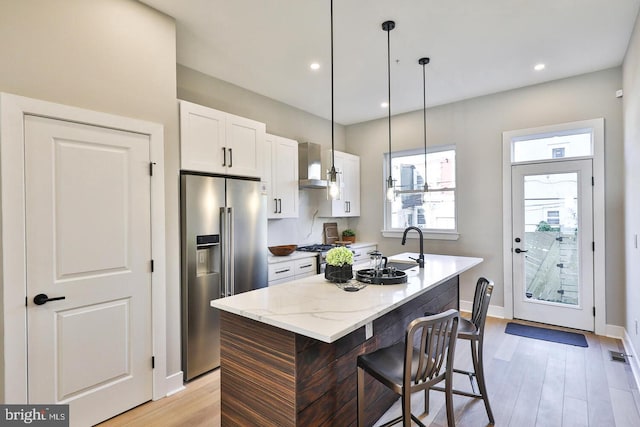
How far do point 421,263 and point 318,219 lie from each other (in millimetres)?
2442

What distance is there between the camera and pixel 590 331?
12.2 ft

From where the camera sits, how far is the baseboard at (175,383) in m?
2.58

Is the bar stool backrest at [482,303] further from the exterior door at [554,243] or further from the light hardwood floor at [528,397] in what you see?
the exterior door at [554,243]

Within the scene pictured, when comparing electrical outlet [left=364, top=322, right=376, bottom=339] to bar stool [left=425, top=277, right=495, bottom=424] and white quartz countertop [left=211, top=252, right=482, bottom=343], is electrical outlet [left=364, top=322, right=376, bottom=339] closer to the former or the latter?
white quartz countertop [left=211, top=252, right=482, bottom=343]

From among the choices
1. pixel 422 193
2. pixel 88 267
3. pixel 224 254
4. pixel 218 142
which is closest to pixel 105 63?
pixel 218 142

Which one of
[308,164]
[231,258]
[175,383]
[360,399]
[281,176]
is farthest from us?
[308,164]

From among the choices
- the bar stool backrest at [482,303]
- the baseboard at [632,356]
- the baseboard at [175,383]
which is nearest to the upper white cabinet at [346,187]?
the bar stool backrest at [482,303]

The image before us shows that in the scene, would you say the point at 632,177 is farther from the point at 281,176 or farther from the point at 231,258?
the point at 231,258

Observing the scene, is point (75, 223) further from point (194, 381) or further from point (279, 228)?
point (279, 228)

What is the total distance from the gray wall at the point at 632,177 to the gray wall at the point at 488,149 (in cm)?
23

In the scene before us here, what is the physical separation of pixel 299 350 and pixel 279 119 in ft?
11.9

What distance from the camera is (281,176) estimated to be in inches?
162

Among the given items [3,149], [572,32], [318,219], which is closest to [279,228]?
[318,219]

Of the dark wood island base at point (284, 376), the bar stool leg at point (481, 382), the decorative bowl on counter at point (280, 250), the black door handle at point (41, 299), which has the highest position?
the decorative bowl on counter at point (280, 250)
